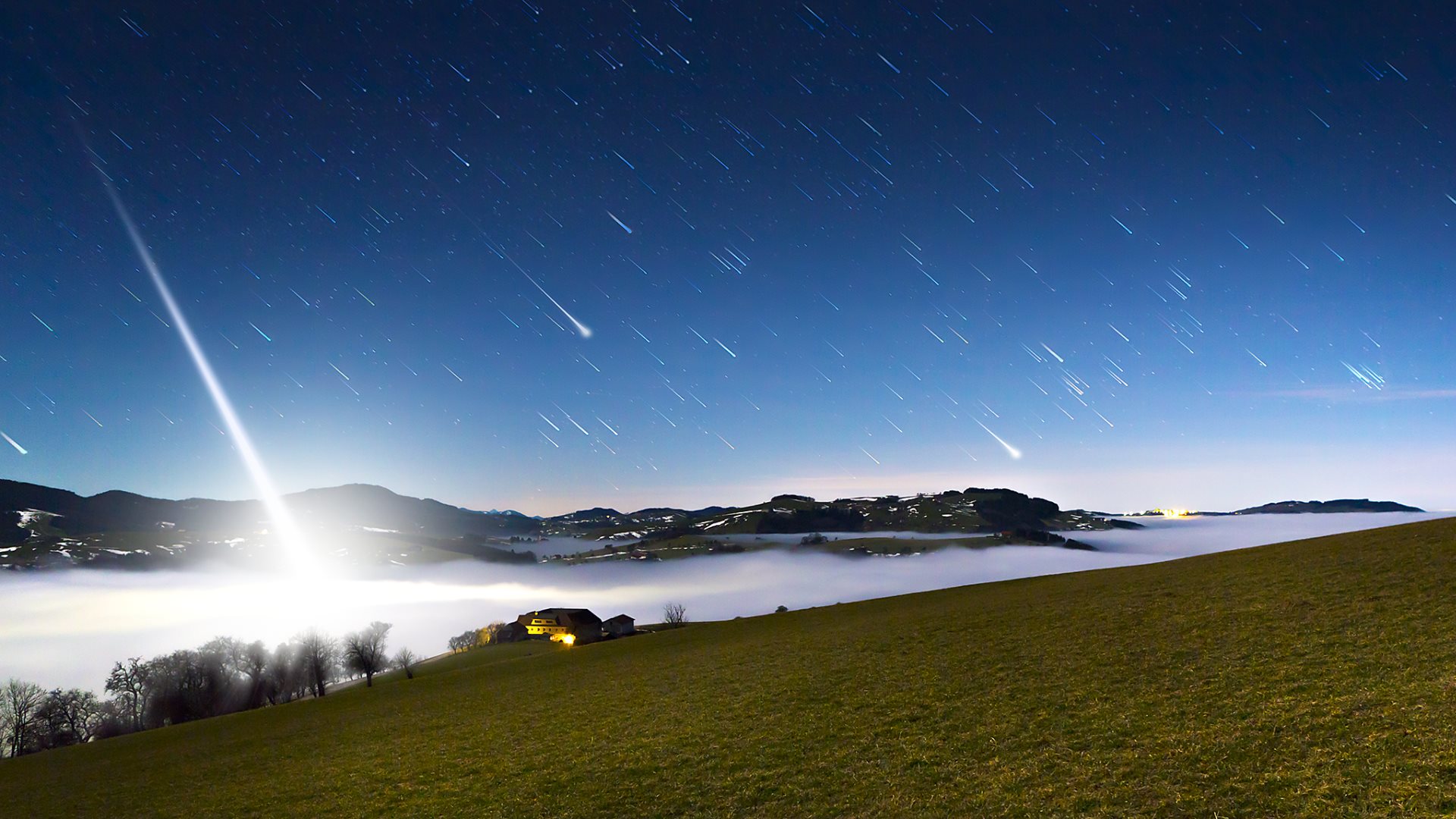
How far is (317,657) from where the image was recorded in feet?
352

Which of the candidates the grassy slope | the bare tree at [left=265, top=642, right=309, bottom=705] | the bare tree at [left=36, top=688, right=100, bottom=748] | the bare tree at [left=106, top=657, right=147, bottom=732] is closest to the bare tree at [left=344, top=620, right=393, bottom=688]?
the bare tree at [left=265, top=642, right=309, bottom=705]

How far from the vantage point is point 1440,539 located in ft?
99.1

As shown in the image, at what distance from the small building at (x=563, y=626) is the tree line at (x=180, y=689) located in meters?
24.2

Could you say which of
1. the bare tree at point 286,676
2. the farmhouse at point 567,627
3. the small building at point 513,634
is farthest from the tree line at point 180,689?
the farmhouse at point 567,627

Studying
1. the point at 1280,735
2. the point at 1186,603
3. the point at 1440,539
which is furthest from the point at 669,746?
the point at 1440,539

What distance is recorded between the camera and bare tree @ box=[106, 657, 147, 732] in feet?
396

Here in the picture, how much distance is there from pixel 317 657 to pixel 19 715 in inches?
1838

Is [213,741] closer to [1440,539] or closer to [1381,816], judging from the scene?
[1381,816]

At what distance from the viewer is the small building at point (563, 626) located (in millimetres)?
118000

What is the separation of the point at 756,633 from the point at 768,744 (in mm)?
30607

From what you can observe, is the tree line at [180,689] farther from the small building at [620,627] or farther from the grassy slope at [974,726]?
the grassy slope at [974,726]

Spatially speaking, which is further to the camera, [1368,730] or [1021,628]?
[1021,628]

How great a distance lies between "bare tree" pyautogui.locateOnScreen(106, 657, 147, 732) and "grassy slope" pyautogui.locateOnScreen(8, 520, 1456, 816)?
110132 millimetres

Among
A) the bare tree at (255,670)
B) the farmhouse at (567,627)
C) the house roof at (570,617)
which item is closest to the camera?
the bare tree at (255,670)
